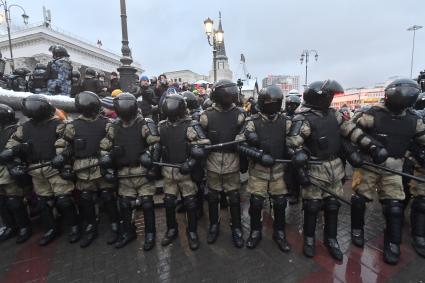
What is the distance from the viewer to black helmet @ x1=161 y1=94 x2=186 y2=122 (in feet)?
11.4

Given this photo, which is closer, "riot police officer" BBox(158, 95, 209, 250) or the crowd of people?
the crowd of people

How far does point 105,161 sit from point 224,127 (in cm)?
159

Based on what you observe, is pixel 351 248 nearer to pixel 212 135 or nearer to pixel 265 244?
pixel 265 244

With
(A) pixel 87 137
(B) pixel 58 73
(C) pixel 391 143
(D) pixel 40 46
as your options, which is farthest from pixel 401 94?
(D) pixel 40 46

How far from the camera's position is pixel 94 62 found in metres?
43.0

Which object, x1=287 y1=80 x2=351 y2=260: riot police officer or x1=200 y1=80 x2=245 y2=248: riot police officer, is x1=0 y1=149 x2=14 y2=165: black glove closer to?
x1=200 y1=80 x2=245 y2=248: riot police officer

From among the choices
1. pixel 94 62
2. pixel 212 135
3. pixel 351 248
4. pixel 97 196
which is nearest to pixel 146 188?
pixel 97 196

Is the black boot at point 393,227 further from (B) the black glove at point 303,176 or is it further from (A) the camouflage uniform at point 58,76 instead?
(A) the camouflage uniform at point 58,76

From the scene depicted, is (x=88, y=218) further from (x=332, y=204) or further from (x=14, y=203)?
(x=332, y=204)

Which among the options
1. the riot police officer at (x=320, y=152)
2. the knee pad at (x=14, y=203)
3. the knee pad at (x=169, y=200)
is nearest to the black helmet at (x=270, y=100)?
the riot police officer at (x=320, y=152)

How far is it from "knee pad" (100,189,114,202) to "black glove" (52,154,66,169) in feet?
2.14

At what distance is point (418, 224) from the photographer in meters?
3.37

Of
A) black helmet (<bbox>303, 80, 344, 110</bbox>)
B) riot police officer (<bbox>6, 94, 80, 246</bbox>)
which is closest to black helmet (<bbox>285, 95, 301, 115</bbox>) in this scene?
black helmet (<bbox>303, 80, 344, 110</bbox>)

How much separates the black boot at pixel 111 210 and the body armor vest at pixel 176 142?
1020mm
